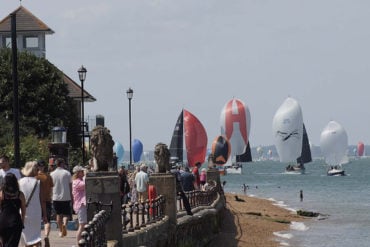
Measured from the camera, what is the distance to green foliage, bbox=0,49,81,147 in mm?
60166

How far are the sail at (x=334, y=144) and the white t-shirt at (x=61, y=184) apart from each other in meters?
165

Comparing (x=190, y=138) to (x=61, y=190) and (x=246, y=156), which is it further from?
(x=61, y=190)

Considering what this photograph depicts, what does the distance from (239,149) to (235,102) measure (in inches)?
394

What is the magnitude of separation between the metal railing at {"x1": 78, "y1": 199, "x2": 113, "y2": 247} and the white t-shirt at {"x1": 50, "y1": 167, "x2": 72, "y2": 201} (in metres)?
3.40

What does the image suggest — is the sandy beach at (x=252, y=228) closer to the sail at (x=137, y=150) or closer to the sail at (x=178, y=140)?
the sail at (x=178, y=140)

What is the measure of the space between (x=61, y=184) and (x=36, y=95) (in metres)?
40.7

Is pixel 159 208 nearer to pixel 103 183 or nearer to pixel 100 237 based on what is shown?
pixel 103 183

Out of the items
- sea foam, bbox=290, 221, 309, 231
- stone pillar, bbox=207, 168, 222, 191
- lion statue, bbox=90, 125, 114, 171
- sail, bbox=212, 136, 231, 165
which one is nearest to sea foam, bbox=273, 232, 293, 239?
stone pillar, bbox=207, 168, 222, 191

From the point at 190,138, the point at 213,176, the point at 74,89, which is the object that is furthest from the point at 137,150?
the point at 213,176

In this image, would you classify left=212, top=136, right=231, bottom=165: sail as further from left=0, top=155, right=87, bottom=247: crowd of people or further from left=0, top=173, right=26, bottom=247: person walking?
left=0, top=173, right=26, bottom=247: person walking

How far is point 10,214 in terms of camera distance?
15.2m

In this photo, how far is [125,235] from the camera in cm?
1947

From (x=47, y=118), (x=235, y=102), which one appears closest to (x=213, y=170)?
(x=47, y=118)

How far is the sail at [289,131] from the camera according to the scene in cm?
15900
